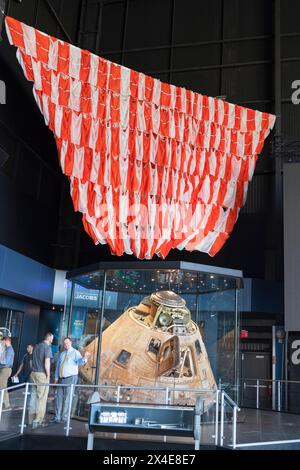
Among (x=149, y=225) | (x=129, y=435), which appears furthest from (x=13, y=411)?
(x=149, y=225)

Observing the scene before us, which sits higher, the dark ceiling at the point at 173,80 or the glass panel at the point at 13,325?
the dark ceiling at the point at 173,80

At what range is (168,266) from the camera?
35.7 feet

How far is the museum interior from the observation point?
30.0ft

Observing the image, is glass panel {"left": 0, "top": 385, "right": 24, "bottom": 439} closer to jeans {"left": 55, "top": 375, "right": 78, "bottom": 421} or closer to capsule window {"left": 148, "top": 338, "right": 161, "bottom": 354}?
jeans {"left": 55, "top": 375, "right": 78, "bottom": 421}

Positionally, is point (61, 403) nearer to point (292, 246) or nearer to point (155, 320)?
point (155, 320)

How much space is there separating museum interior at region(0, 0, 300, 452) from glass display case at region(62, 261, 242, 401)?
0.13ft

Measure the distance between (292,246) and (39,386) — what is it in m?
9.99

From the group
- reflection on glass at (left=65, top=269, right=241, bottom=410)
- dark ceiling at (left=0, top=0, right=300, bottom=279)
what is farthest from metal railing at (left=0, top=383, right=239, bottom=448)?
dark ceiling at (left=0, top=0, right=300, bottom=279)

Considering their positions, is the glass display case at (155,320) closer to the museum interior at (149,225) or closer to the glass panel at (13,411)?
the museum interior at (149,225)

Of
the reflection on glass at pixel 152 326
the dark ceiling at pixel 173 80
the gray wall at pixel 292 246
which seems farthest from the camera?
the dark ceiling at pixel 173 80

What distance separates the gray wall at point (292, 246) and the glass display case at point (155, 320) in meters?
4.35

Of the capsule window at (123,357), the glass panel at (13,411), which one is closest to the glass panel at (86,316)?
the capsule window at (123,357)

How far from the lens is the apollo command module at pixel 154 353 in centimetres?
1043

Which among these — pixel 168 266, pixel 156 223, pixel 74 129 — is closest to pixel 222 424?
pixel 168 266
